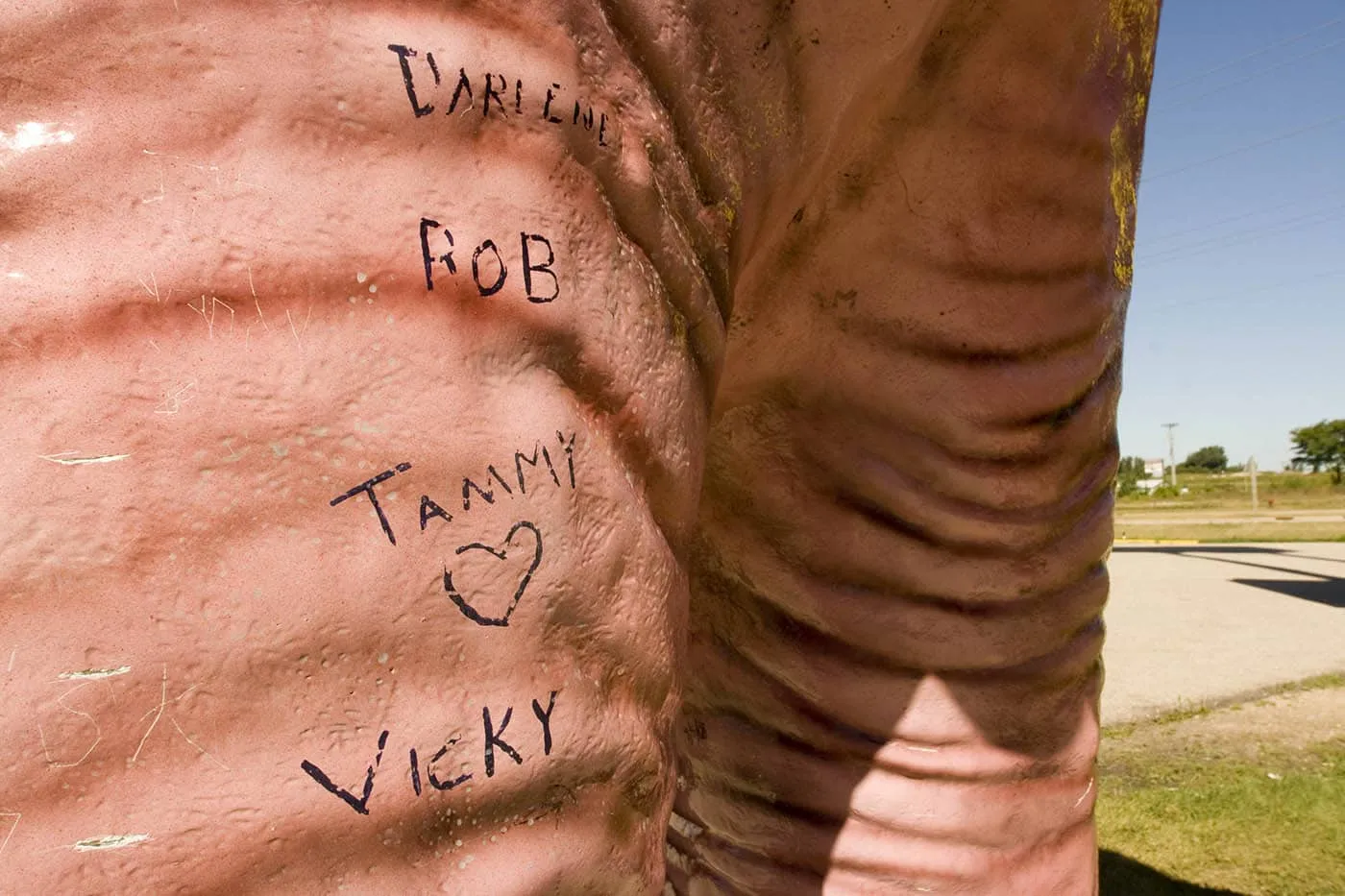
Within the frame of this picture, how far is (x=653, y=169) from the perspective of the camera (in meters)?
0.49

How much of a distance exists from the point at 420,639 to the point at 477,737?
43mm

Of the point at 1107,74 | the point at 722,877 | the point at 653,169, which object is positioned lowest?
the point at 722,877

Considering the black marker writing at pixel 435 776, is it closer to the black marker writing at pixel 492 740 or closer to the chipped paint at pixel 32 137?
the black marker writing at pixel 492 740

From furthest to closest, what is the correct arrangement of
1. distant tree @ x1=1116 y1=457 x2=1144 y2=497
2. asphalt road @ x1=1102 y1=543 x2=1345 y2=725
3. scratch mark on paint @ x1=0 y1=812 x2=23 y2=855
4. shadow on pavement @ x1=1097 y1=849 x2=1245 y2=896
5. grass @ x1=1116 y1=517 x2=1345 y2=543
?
distant tree @ x1=1116 y1=457 x2=1144 y2=497 < grass @ x1=1116 y1=517 x2=1345 y2=543 < asphalt road @ x1=1102 y1=543 x2=1345 y2=725 < shadow on pavement @ x1=1097 y1=849 x2=1245 y2=896 < scratch mark on paint @ x1=0 y1=812 x2=23 y2=855

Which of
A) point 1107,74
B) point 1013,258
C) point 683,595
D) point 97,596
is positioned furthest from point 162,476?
point 1107,74

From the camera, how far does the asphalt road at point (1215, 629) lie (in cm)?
377

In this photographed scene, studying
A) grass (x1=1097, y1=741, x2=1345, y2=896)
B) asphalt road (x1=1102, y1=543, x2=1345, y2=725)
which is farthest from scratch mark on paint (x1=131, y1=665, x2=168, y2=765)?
asphalt road (x1=1102, y1=543, x2=1345, y2=725)

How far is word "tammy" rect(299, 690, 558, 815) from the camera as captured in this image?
0.36 m

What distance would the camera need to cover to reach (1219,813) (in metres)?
2.54

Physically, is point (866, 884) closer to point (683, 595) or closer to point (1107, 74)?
point (683, 595)

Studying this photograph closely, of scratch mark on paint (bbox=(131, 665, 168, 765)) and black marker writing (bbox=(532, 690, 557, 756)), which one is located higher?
scratch mark on paint (bbox=(131, 665, 168, 765))

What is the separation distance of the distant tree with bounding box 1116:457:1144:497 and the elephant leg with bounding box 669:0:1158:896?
920 inches

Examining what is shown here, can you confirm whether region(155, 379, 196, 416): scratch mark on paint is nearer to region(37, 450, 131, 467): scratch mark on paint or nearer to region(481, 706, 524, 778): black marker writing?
region(37, 450, 131, 467): scratch mark on paint

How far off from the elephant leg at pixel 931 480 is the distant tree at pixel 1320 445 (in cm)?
3271
